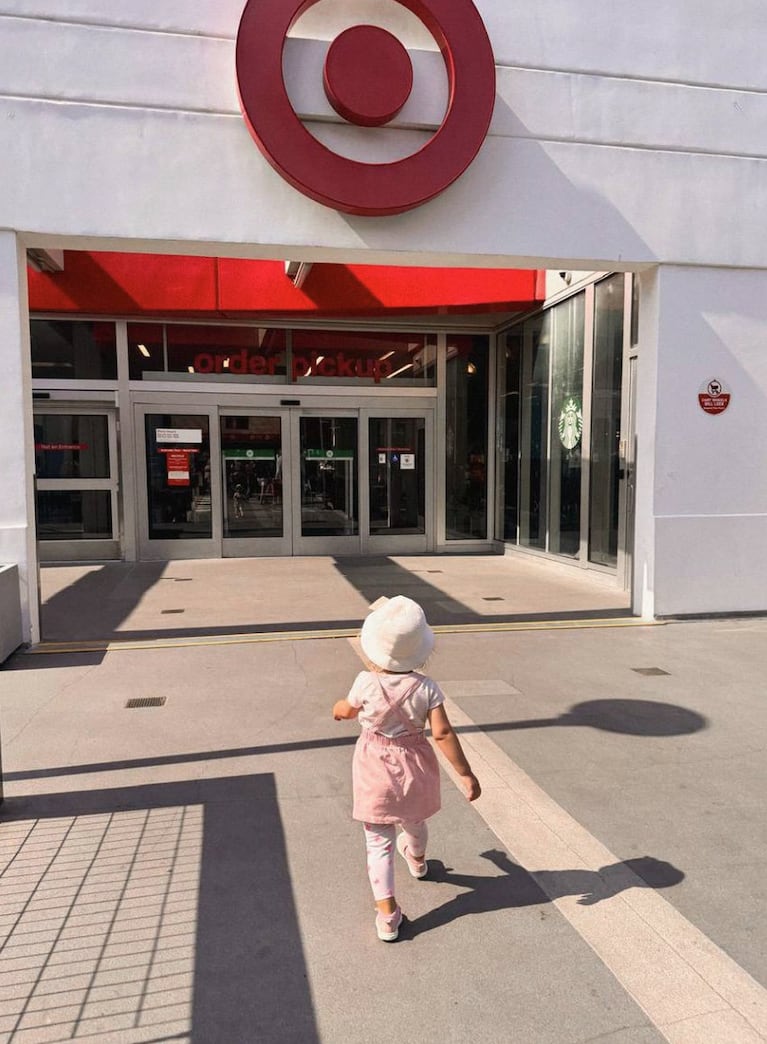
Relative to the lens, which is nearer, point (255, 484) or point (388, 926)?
point (388, 926)

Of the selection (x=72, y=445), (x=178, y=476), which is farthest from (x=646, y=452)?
(x=72, y=445)

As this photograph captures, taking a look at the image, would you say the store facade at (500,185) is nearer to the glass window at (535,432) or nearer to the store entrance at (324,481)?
the glass window at (535,432)

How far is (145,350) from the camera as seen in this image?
1186 centimetres

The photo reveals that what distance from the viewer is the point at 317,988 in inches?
93.3

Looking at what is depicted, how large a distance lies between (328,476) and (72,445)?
4159 millimetres

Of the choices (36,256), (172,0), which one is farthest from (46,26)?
(36,256)

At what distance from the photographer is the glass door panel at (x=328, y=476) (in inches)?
496

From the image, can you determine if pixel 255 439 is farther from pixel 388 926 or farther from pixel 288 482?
pixel 388 926

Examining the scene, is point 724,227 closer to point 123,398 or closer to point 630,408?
point 630,408

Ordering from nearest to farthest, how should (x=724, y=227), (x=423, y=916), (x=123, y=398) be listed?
(x=423, y=916), (x=724, y=227), (x=123, y=398)

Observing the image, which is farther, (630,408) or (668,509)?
(630,408)

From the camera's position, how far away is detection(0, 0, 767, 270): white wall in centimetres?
620

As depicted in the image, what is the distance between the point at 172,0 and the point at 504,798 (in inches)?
269

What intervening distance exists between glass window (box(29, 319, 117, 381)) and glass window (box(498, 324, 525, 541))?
660 cm
